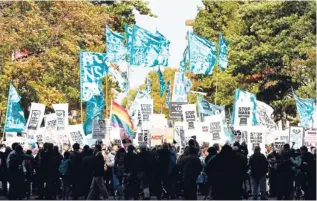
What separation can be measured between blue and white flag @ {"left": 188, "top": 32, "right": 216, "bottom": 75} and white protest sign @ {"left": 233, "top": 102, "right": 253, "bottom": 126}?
27.2ft

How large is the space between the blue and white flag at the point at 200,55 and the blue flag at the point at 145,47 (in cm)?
136

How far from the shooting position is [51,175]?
31703 millimetres

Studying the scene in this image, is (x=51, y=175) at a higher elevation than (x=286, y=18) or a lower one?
lower

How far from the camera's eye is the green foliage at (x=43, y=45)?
182 feet

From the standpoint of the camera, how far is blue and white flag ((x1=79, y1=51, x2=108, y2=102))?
1805 inches

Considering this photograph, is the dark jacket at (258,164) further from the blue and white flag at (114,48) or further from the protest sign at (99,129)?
the blue and white flag at (114,48)

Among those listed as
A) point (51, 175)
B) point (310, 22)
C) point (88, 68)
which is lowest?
point (51, 175)

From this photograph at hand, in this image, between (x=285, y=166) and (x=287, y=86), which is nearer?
(x=285, y=166)

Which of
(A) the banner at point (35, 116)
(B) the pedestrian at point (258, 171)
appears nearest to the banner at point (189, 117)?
(A) the banner at point (35, 116)

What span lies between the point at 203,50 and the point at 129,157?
18453 mm

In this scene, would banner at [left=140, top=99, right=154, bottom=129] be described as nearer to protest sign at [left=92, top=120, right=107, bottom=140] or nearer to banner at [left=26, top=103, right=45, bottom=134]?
protest sign at [left=92, top=120, right=107, bottom=140]

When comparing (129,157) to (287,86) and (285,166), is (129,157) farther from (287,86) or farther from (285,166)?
(287,86)

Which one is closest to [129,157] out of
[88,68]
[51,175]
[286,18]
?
[51,175]

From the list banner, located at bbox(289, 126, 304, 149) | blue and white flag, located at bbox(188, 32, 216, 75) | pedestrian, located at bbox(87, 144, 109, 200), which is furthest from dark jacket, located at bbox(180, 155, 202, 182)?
blue and white flag, located at bbox(188, 32, 216, 75)
